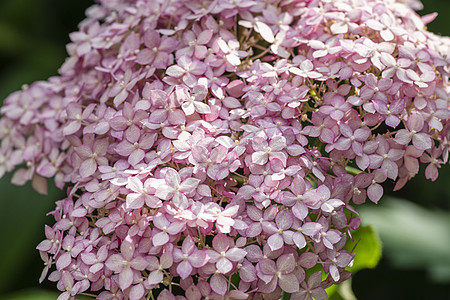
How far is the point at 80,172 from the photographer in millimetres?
705

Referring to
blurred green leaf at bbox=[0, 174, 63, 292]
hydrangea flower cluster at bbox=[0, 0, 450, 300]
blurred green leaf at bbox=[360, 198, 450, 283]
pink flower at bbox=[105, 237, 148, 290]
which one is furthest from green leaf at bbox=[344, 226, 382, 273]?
blurred green leaf at bbox=[0, 174, 63, 292]

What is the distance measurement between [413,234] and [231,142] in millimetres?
1031

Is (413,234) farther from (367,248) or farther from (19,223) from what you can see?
(19,223)

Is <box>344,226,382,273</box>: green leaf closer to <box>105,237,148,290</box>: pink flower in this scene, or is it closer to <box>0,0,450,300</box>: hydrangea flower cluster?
<box>0,0,450,300</box>: hydrangea flower cluster

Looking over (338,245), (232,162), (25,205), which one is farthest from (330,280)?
(25,205)

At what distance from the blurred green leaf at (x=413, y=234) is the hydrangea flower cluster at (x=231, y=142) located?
74 cm

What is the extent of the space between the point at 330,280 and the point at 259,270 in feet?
0.29

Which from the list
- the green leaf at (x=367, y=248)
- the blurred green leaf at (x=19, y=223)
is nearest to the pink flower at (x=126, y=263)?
the green leaf at (x=367, y=248)

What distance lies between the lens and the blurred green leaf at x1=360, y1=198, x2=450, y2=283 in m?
1.41

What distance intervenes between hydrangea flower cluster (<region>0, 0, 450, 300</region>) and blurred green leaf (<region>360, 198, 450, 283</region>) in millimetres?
736

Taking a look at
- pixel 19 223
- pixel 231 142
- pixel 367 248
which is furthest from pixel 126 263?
pixel 19 223

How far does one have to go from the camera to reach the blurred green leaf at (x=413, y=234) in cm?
141

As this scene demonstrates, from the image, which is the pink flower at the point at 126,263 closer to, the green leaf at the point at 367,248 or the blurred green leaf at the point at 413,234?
the green leaf at the point at 367,248

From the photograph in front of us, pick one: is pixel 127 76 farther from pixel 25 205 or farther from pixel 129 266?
pixel 25 205
